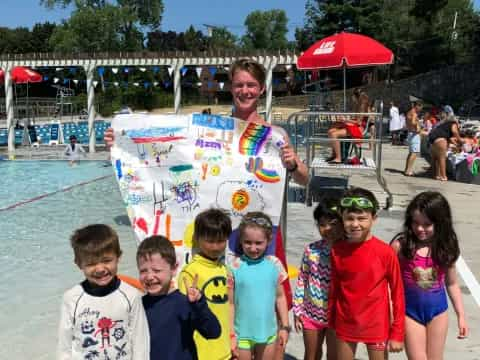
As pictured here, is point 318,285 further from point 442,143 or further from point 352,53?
point 442,143

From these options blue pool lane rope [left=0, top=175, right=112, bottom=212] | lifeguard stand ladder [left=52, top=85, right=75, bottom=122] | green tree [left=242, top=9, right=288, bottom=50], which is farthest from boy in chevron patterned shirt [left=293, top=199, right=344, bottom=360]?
green tree [left=242, top=9, right=288, bottom=50]

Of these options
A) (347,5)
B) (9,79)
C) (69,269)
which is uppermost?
(347,5)

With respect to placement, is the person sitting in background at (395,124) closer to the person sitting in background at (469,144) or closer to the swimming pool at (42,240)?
the person sitting in background at (469,144)

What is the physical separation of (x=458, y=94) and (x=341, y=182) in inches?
1241

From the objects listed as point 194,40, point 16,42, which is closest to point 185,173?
point 16,42

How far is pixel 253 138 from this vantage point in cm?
310

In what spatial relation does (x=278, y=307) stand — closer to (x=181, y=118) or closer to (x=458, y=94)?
(x=181, y=118)

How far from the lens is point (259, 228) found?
266 centimetres

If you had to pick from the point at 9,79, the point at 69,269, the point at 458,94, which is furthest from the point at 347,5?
the point at 69,269

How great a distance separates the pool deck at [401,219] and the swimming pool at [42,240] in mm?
1996

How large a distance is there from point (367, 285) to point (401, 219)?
519 cm

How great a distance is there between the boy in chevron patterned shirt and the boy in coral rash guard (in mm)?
116

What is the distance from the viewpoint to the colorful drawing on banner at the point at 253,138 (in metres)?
3.05

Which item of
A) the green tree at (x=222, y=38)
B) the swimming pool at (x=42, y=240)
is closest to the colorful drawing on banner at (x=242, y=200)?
the swimming pool at (x=42, y=240)
